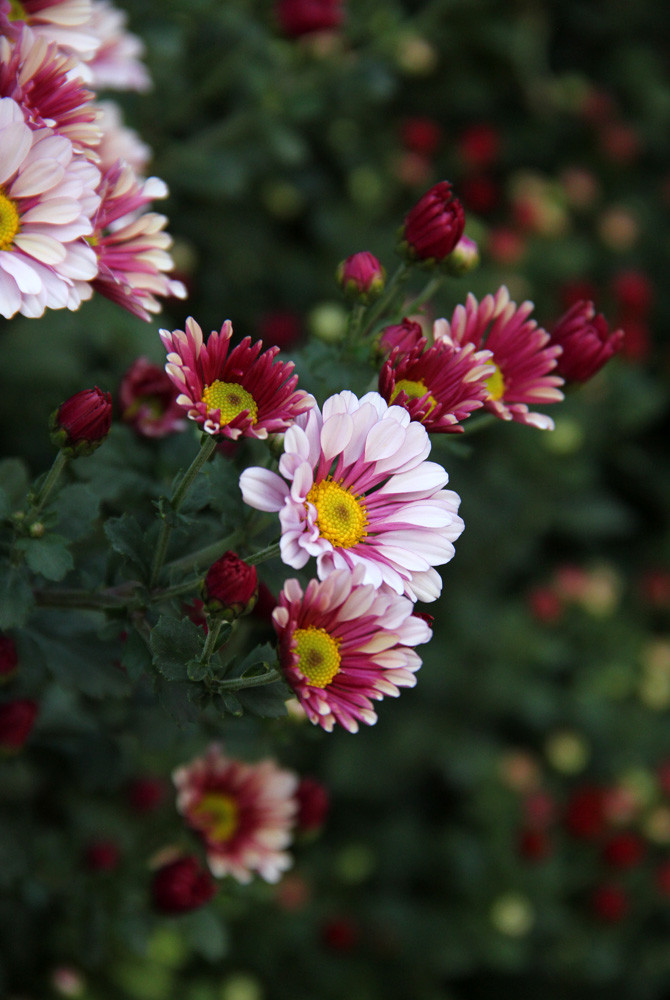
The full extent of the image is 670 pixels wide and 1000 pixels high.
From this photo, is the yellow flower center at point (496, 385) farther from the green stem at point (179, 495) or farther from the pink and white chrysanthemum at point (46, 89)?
the pink and white chrysanthemum at point (46, 89)

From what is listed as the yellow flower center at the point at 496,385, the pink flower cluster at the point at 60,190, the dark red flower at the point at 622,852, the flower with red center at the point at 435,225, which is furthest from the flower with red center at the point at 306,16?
the dark red flower at the point at 622,852

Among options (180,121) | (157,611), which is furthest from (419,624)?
(180,121)

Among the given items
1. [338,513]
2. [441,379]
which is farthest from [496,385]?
[338,513]

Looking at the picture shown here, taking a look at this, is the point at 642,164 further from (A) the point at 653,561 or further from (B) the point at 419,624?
(B) the point at 419,624

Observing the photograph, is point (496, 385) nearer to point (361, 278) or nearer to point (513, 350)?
point (513, 350)

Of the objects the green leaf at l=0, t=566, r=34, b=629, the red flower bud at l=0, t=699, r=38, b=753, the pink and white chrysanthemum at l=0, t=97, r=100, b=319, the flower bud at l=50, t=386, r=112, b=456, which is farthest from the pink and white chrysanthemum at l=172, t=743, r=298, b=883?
the pink and white chrysanthemum at l=0, t=97, r=100, b=319
